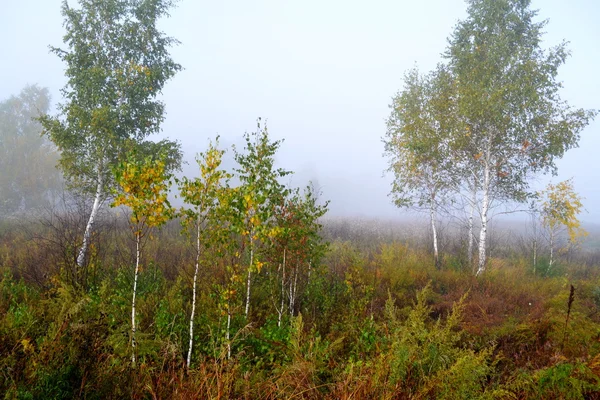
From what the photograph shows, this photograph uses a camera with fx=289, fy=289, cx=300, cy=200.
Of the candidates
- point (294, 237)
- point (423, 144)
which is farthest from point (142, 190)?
point (423, 144)

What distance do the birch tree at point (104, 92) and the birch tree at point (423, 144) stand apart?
31.1ft

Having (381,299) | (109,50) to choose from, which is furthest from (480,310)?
(109,50)

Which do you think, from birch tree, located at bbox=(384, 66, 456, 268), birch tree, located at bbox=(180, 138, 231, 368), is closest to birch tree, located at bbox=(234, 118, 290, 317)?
birch tree, located at bbox=(180, 138, 231, 368)

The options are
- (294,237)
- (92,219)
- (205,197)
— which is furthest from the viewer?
(92,219)

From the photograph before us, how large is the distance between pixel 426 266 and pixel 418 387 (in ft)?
27.4

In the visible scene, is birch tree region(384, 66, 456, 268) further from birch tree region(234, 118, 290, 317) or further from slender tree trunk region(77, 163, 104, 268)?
slender tree trunk region(77, 163, 104, 268)

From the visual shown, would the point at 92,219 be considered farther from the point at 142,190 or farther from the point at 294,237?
the point at 294,237

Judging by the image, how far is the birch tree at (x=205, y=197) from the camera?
443 centimetres

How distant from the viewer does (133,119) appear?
9648 millimetres

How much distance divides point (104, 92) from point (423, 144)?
1123 centimetres

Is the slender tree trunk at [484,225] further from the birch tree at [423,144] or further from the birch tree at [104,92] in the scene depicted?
the birch tree at [104,92]

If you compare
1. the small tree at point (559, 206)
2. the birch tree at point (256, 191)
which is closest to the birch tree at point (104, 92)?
the birch tree at point (256, 191)

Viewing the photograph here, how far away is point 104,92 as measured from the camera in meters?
9.22

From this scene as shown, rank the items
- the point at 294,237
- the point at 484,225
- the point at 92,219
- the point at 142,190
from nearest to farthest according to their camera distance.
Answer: the point at 142,190 < the point at 294,237 < the point at 92,219 < the point at 484,225
